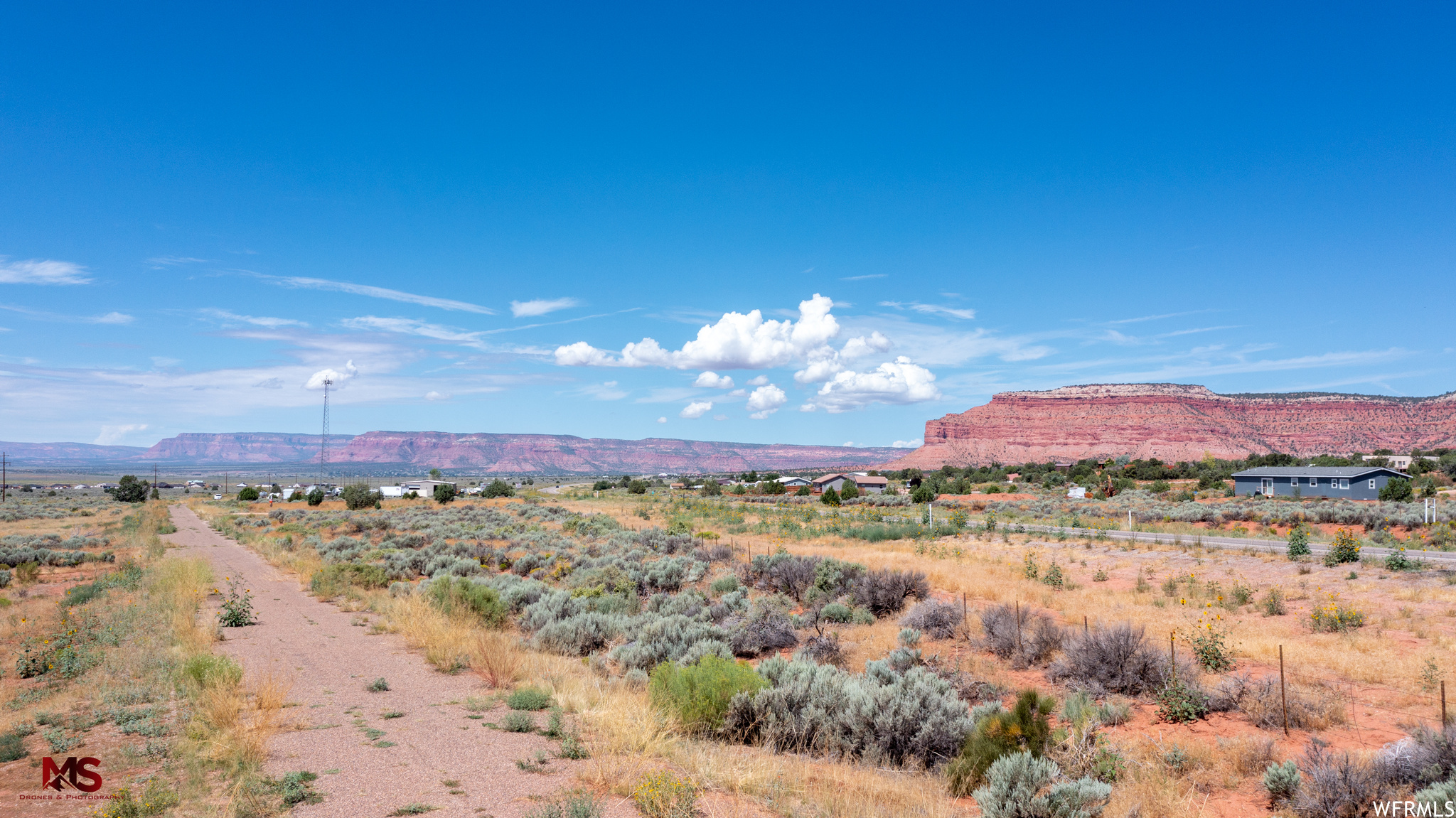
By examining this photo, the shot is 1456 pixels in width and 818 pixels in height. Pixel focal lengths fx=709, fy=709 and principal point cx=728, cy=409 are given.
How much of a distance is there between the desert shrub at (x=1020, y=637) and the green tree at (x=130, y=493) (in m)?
90.0

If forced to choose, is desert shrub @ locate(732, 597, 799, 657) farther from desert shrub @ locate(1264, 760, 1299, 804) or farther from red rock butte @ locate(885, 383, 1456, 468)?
red rock butte @ locate(885, 383, 1456, 468)

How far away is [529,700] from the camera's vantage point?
8766 mm

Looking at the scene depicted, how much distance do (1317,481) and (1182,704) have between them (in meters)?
57.3

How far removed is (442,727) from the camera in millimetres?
8141

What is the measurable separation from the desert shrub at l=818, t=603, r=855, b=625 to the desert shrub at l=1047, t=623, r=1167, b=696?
186 inches

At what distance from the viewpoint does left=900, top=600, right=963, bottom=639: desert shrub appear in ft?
43.4

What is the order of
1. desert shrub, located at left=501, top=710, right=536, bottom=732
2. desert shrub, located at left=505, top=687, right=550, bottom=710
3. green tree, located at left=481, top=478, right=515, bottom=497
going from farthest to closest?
green tree, located at left=481, top=478, right=515, bottom=497, desert shrub, located at left=505, top=687, right=550, bottom=710, desert shrub, located at left=501, top=710, right=536, bottom=732

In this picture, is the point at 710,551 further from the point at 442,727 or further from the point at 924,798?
the point at 924,798

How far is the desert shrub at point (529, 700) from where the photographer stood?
871cm

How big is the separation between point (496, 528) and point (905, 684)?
29317 millimetres

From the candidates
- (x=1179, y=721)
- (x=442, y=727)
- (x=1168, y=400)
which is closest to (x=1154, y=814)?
(x=1179, y=721)

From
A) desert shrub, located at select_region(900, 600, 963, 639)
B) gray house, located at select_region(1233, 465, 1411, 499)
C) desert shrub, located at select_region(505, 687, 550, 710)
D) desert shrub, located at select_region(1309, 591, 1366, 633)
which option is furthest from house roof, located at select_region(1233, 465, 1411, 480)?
desert shrub, located at select_region(505, 687, 550, 710)

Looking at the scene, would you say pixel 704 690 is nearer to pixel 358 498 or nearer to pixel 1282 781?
pixel 1282 781

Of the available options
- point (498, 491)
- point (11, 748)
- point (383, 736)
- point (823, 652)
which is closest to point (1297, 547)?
point (823, 652)
